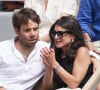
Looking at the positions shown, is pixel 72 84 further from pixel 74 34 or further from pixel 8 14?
pixel 8 14

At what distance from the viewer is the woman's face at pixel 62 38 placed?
2488mm

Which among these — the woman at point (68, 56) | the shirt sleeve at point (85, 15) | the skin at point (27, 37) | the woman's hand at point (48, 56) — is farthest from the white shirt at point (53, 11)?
the woman's hand at point (48, 56)

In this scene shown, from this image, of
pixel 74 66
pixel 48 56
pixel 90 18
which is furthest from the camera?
pixel 90 18

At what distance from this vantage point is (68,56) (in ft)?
8.16

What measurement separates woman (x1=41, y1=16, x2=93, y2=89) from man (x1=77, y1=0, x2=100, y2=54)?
36cm

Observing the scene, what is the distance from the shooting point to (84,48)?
2451 millimetres

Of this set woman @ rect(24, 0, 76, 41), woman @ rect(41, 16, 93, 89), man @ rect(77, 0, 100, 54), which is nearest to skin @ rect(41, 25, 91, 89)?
woman @ rect(41, 16, 93, 89)

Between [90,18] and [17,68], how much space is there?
865 millimetres

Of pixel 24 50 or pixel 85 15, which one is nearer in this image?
pixel 24 50

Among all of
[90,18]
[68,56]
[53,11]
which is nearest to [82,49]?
[68,56]

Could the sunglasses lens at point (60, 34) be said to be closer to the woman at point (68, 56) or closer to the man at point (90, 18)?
the woman at point (68, 56)

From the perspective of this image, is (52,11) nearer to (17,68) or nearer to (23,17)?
(23,17)

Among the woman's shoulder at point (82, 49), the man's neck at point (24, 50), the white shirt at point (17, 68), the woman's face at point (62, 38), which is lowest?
the white shirt at point (17, 68)

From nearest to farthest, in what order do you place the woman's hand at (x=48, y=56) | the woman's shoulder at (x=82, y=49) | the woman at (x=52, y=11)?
the woman's hand at (x=48, y=56), the woman's shoulder at (x=82, y=49), the woman at (x=52, y=11)
